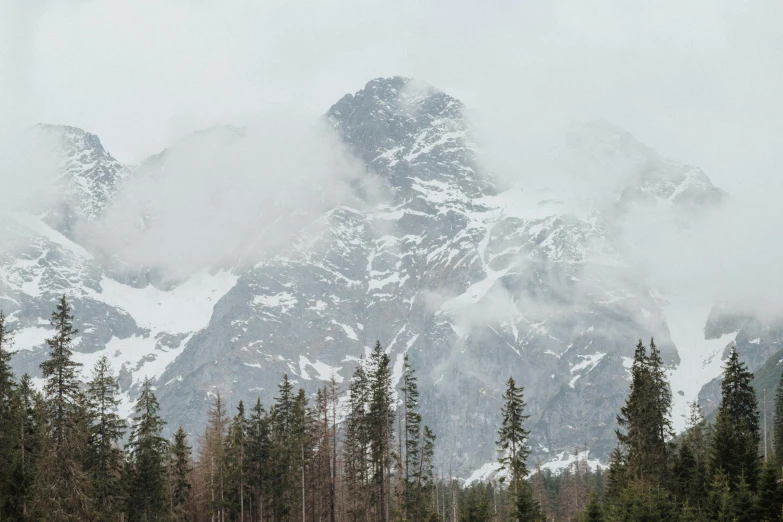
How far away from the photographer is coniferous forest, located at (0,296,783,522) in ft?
149

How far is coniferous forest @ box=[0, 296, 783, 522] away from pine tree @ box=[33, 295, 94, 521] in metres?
0.07

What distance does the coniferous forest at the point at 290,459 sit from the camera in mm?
45531

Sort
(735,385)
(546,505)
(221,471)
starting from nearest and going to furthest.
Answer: (735,385) → (221,471) → (546,505)

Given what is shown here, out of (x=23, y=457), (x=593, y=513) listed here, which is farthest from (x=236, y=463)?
(x=593, y=513)

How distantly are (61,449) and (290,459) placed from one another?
31668 millimetres

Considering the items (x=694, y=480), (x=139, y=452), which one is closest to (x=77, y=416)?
(x=139, y=452)

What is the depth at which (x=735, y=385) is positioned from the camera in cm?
7056

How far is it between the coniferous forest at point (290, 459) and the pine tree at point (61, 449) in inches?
2.9

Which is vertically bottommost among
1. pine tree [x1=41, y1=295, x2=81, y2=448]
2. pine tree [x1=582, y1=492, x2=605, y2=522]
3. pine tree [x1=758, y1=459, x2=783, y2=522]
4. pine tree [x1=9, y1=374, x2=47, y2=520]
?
pine tree [x1=582, y1=492, x2=605, y2=522]

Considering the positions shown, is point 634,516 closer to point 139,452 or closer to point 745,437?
point 745,437

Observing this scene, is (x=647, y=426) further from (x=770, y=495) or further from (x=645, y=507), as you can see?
(x=770, y=495)

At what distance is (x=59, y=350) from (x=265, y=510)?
133 ft

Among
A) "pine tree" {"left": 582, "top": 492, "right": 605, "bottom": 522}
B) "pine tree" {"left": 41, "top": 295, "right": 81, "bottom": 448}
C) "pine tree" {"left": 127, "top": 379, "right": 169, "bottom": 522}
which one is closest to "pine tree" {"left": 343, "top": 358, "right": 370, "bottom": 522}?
"pine tree" {"left": 127, "top": 379, "right": 169, "bottom": 522}

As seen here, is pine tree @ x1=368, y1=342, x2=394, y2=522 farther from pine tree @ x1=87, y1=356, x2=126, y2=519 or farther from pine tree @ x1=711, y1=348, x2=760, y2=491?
pine tree @ x1=711, y1=348, x2=760, y2=491
